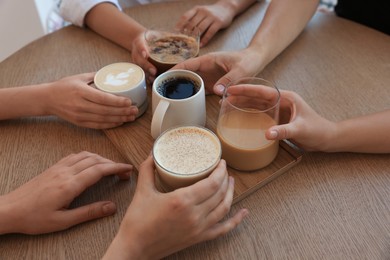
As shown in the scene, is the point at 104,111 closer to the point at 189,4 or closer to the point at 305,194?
the point at 305,194

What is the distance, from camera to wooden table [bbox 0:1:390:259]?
0.67m

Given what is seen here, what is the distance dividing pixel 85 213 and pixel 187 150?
231 mm

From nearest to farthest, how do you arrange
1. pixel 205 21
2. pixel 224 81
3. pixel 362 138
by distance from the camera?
pixel 362 138 < pixel 224 81 < pixel 205 21

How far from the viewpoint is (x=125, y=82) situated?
0.92 metres

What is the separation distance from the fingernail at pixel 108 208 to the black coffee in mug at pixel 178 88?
0.88ft

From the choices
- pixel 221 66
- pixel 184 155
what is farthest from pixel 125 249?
pixel 221 66

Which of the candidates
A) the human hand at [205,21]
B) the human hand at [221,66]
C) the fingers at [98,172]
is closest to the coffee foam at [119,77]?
the human hand at [221,66]

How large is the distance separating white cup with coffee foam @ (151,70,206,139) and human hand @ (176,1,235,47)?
14.2 inches

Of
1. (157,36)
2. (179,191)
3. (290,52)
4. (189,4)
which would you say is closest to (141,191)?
(179,191)

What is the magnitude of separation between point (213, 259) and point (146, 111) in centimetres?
44

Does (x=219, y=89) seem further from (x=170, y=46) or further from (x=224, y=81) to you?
(x=170, y=46)

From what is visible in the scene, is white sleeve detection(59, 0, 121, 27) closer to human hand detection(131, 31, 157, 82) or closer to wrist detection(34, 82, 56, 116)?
human hand detection(131, 31, 157, 82)

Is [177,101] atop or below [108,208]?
atop

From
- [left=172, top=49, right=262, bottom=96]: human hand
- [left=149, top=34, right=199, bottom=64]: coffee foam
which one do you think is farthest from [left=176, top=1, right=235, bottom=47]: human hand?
[left=172, top=49, right=262, bottom=96]: human hand
